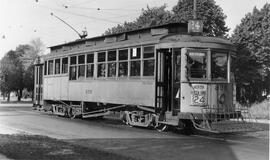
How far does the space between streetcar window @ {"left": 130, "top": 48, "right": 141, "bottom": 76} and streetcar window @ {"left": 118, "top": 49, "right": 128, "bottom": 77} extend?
1.19ft

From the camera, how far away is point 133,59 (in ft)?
51.6

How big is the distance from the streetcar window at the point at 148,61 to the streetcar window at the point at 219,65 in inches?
83.7

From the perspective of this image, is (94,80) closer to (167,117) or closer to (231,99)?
(167,117)

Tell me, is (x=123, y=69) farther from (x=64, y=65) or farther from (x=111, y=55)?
(x=64, y=65)

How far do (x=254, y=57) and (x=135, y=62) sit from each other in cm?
2673

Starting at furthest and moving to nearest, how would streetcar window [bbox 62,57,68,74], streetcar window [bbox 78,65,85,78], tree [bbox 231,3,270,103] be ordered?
tree [bbox 231,3,270,103]
streetcar window [bbox 62,57,68,74]
streetcar window [bbox 78,65,85,78]

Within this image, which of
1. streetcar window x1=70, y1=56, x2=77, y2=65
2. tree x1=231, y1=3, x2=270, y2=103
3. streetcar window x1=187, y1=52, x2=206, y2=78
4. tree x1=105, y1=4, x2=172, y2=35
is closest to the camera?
streetcar window x1=187, y1=52, x2=206, y2=78

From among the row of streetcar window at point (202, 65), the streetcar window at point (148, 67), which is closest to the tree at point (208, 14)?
the streetcar window at point (148, 67)

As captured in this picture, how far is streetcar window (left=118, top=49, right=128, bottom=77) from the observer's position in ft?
Result: 53.1

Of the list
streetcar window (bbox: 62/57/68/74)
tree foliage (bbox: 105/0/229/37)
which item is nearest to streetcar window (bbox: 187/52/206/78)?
streetcar window (bbox: 62/57/68/74)

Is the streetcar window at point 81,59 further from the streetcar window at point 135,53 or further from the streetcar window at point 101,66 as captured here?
the streetcar window at point 135,53

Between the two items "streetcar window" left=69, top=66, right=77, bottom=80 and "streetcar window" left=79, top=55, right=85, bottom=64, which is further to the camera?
"streetcar window" left=69, top=66, right=77, bottom=80

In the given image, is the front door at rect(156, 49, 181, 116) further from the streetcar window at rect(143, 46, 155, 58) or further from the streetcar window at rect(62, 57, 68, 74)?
the streetcar window at rect(62, 57, 68, 74)

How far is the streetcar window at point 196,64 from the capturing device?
13773mm
